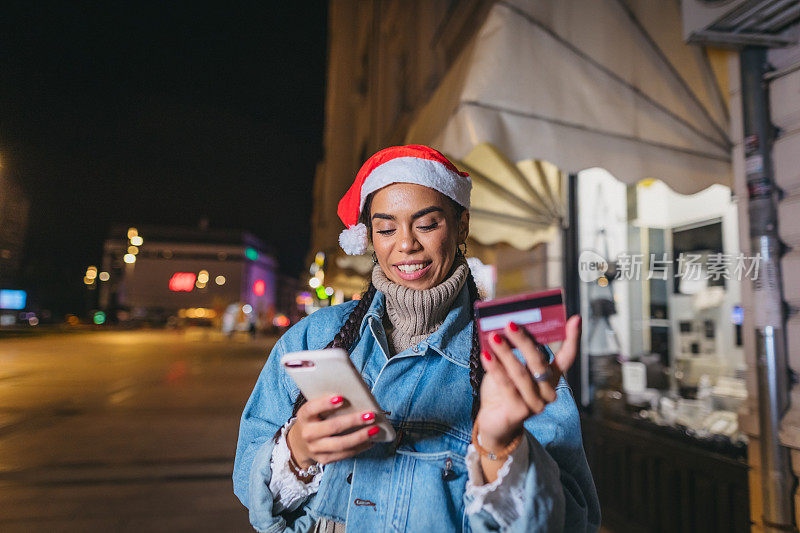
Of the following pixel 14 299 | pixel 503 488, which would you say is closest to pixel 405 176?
pixel 503 488

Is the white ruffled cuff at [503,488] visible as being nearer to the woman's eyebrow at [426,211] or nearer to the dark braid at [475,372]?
the dark braid at [475,372]

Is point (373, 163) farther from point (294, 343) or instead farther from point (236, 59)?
point (236, 59)

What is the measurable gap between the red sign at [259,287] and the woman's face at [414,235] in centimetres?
6617

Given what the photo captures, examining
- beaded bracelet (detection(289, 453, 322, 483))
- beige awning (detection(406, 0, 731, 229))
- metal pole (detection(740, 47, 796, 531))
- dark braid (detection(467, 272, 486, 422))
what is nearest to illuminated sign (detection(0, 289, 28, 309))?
beaded bracelet (detection(289, 453, 322, 483))

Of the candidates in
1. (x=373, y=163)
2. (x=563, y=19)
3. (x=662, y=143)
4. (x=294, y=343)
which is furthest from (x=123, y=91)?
(x=662, y=143)

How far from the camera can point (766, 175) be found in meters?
3.01

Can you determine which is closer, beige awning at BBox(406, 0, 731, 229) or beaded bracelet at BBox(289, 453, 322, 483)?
beaded bracelet at BBox(289, 453, 322, 483)

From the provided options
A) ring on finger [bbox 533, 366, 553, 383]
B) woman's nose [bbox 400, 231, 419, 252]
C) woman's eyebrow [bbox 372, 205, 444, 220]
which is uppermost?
woman's eyebrow [bbox 372, 205, 444, 220]

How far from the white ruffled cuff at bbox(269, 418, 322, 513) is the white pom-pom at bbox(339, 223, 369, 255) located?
632mm

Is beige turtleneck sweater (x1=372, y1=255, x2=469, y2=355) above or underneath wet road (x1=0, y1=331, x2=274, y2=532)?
above

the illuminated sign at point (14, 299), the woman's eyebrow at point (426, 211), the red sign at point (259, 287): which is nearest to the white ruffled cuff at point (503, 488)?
the woman's eyebrow at point (426, 211)

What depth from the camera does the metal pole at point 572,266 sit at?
15.1 ft

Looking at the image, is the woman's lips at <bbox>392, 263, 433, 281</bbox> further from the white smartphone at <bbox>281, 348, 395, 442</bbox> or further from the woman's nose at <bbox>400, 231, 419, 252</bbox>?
the white smartphone at <bbox>281, 348, 395, 442</bbox>

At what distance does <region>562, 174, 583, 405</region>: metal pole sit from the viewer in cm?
460
